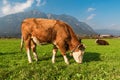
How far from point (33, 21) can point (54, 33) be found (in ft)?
5.67

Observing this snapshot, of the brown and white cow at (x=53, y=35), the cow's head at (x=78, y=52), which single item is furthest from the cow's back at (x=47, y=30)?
the cow's head at (x=78, y=52)

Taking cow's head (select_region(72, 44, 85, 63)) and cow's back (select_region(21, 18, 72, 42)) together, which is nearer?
cow's back (select_region(21, 18, 72, 42))

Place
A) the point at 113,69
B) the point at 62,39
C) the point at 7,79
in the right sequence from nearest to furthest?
the point at 7,79
the point at 113,69
the point at 62,39

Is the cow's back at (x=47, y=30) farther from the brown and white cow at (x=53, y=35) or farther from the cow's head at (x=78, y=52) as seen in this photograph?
the cow's head at (x=78, y=52)

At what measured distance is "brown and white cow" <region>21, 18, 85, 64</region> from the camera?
1797cm

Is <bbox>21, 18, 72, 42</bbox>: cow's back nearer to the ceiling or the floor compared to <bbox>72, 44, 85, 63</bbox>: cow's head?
nearer to the ceiling

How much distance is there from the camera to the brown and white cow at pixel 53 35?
59.0 feet

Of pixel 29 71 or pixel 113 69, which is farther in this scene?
pixel 113 69

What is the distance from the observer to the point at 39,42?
59.9ft

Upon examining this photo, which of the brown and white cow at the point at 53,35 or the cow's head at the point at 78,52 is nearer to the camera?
the brown and white cow at the point at 53,35

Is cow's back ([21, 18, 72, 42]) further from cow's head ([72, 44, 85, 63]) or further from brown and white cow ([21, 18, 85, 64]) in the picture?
cow's head ([72, 44, 85, 63])

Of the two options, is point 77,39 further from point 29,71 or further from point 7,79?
point 7,79

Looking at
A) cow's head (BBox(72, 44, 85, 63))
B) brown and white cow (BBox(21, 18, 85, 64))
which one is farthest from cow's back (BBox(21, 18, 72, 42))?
cow's head (BBox(72, 44, 85, 63))

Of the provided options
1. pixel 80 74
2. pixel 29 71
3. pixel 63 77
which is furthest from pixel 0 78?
pixel 80 74
